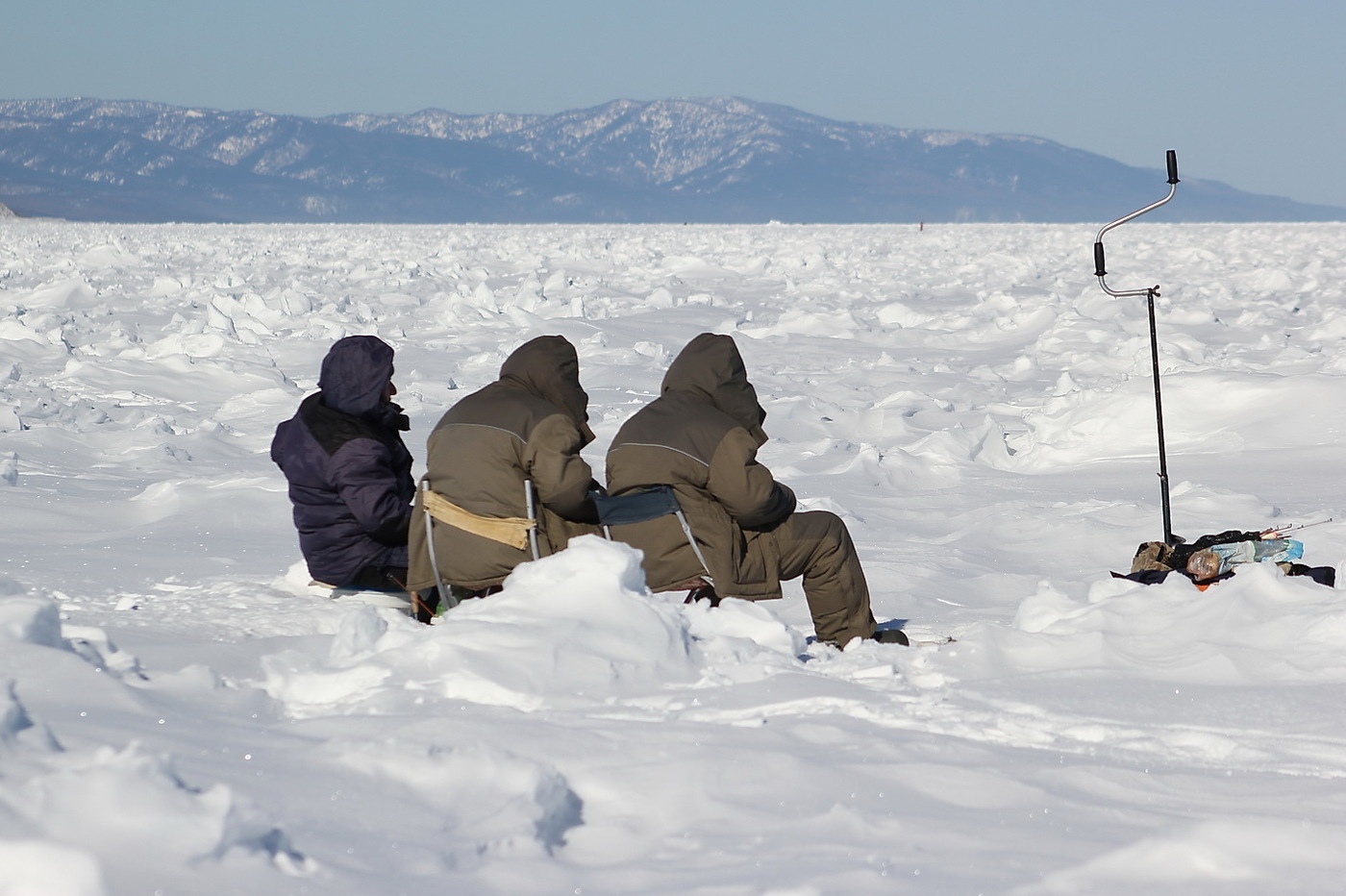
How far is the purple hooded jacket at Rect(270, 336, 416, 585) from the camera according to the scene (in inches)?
152

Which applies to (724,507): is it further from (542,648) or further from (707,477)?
(542,648)

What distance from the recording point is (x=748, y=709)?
110 inches

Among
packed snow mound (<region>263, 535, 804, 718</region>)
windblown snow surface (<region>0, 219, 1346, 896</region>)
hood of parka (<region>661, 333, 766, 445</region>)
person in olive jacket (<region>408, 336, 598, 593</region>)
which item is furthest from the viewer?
hood of parka (<region>661, 333, 766, 445</region>)

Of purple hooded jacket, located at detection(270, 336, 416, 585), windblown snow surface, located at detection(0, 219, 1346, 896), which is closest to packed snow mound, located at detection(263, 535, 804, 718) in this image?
windblown snow surface, located at detection(0, 219, 1346, 896)

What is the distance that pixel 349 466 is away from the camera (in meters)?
3.87

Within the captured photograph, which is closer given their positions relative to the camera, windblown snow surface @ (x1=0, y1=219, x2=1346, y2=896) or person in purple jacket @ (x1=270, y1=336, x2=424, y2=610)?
windblown snow surface @ (x1=0, y1=219, x2=1346, y2=896)

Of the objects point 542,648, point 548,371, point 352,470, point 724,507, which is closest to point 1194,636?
point 724,507

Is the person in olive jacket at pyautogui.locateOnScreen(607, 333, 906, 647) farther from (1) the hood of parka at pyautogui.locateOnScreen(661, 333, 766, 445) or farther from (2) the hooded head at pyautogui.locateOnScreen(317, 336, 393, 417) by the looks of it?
(2) the hooded head at pyautogui.locateOnScreen(317, 336, 393, 417)

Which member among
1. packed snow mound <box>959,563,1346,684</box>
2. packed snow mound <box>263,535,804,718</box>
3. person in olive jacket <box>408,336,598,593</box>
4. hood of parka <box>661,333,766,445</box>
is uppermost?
hood of parka <box>661,333,766,445</box>

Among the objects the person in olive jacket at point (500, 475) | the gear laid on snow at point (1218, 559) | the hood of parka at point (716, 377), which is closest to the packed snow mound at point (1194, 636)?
the gear laid on snow at point (1218, 559)

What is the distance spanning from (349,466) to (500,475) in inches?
18.4

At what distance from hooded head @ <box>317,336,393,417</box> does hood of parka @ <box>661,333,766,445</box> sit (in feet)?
2.73

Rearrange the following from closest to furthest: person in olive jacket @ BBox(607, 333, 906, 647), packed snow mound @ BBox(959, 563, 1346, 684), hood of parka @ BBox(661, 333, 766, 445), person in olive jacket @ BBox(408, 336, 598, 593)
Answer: packed snow mound @ BBox(959, 563, 1346, 684) → person in olive jacket @ BBox(408, 336, 598, 593) → person in olive jacket @ BBox(607, 333, 906, 647) → hood of parka @ BBox(661, 333, 766, 445)

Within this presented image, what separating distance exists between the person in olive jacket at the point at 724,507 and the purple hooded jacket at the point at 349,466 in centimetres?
66
